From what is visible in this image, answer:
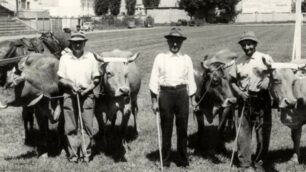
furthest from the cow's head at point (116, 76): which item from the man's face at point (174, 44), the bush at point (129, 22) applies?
the bush at point (129, 22)

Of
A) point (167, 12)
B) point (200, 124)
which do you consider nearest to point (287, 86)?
point (200, 124)

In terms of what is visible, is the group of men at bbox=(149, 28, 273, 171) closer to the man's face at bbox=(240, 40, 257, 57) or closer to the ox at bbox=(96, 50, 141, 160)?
the man's face at bbox=(240, 40, 257, 57)

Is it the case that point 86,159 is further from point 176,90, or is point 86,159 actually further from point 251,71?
point 251,71

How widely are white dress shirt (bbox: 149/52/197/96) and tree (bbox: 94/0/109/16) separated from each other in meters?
71.6

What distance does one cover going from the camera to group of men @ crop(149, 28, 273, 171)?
8102 millimetres

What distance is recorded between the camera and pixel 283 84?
7797 mm

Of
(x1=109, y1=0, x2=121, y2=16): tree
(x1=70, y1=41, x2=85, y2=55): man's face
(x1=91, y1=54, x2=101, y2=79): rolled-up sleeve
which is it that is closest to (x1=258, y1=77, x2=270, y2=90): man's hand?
(x1=91, y1=54, x2=101, y2=79): rolled-up sleeve

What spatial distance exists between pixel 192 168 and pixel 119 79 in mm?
2252

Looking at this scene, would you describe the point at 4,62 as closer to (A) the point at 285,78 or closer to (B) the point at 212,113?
(B) the point at 212,113

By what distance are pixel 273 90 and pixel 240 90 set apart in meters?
0.59

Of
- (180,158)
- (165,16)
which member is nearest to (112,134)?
(180,158)

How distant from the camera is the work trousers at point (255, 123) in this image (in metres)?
8.23

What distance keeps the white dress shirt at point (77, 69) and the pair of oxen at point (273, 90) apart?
220cm

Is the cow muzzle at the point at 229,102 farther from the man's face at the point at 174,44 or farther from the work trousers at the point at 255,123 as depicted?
the man's face at the point at 174,44
